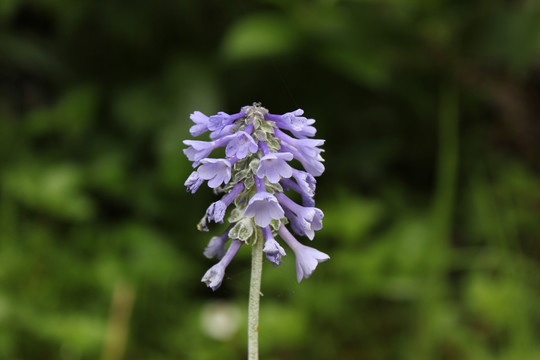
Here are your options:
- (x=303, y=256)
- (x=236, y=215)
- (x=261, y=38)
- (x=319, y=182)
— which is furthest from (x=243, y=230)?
(x=319, y=182)

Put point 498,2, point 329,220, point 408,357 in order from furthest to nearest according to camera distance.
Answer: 1. point 498,2
2. point 329,220
3. point 408,357

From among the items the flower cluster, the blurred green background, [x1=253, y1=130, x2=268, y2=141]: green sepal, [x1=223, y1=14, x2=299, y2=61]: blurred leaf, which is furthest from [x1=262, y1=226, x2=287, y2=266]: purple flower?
[x1=223, y1=14, x2=299, y2=61]: blurred leaf

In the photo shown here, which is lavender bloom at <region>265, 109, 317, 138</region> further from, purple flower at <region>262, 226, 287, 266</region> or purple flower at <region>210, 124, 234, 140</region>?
purple flower at <region>262, 226, 287, 266</region>

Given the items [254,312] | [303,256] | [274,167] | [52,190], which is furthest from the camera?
[52,190]

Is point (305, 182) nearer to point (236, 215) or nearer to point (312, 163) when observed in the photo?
point (312, 163)

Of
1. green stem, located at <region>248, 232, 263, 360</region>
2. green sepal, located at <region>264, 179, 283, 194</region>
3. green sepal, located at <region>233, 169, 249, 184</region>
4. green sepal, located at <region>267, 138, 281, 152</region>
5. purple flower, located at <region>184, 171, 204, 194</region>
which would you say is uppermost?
green sepal, located at <region>267, 138, 281, 152</region>

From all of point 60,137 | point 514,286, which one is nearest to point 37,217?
point 60,137

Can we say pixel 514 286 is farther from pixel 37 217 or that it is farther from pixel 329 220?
pixel 37 217
